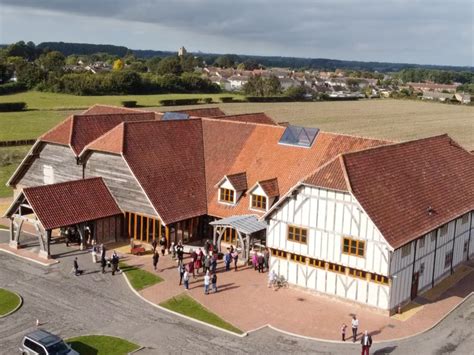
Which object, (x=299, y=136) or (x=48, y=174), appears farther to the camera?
(x=48, y=174)

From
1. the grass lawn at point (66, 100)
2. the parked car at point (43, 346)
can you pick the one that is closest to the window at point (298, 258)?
the parked car at point (43, 346)

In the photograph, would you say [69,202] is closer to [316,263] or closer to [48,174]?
[48,174]

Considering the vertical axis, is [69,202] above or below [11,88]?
below

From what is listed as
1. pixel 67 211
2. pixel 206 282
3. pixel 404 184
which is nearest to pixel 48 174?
pixel 67 211

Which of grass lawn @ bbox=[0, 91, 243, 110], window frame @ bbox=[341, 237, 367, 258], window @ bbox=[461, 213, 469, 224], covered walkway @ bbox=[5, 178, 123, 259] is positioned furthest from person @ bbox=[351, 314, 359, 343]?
grass lawn @ bbox=[0, 91, 243, 110]

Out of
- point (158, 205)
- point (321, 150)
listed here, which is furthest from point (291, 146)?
point (158, 205)

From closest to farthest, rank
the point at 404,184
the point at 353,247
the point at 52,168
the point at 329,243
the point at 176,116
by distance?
the point at 353,247
the point at 329,243
the point at 404,184
the point at 52,168
the point at 176,116
